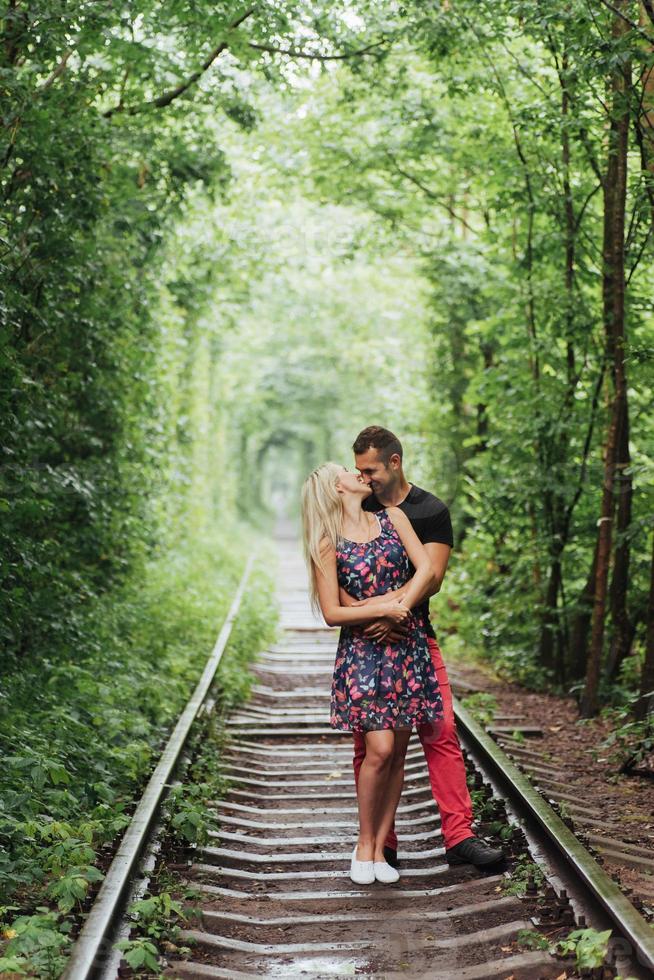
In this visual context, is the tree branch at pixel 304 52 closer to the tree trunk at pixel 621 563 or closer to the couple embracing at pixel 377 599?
the tree trunk at pixel 621 563

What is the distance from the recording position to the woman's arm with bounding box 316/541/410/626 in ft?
14.8

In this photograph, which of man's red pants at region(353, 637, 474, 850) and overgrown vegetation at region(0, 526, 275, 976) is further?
man's red pants at region(353, 637, 474, 850)

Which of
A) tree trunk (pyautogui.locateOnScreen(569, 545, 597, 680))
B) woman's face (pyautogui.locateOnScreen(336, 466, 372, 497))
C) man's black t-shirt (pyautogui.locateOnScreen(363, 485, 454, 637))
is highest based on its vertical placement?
woman's face (pyautogui.locateOnScreen(336, 466, 372, 497))

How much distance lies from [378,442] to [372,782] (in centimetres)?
157

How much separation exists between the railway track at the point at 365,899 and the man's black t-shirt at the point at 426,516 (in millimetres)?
1442

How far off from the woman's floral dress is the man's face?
135 mm

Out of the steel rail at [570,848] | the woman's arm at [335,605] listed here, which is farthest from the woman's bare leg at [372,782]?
the steel rail at [570,848]

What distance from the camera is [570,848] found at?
442 cm

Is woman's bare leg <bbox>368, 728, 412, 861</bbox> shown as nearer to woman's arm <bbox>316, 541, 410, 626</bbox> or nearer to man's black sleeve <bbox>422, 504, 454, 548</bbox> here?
woman's arm <bbox>316, 541, 410, 626</bbox>

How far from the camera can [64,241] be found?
761cm

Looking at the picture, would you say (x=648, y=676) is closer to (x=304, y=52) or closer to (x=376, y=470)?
(x=376, y=470)

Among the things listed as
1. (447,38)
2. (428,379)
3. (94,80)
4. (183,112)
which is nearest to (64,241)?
(94,80)

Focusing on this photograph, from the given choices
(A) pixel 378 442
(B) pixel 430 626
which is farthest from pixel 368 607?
(A) pixel 378 442

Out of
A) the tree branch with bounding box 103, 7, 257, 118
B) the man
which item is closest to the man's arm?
the man
